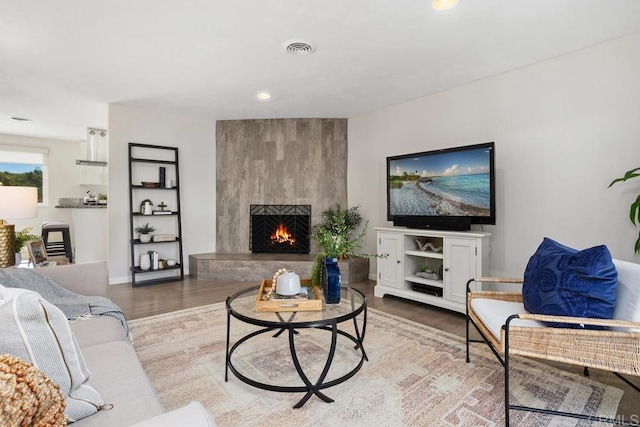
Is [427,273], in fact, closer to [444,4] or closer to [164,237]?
[444,4]

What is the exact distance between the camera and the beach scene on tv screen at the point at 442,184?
3.29 meters

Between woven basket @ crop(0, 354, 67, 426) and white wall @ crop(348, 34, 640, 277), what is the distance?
143 inches

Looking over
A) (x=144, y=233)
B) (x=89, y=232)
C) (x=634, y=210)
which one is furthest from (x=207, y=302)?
(x=634, y=210)

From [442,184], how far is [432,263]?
0.92 m

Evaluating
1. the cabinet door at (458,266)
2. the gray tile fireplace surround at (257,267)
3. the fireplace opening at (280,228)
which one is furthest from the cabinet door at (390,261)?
the fireplace opening at (280,228)

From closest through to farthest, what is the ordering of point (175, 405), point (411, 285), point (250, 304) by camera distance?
1. point (175, 405)
2. point (250, 304)
3. point (411, 285)

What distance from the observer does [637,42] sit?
266 centimetres

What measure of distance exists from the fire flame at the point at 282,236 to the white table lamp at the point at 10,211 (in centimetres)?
319

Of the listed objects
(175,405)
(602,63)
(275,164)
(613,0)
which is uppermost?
(613,0)

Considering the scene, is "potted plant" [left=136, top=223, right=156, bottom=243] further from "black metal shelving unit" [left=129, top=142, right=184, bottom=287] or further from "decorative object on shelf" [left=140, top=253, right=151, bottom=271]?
"decorative object on shelf" [left=140, top=253, right=151, bottom=271]

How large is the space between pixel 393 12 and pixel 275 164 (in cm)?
320

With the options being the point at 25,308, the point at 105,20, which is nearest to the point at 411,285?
the point at 25,308

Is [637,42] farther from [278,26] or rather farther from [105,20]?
[105,20]

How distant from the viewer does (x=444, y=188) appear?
358cm
